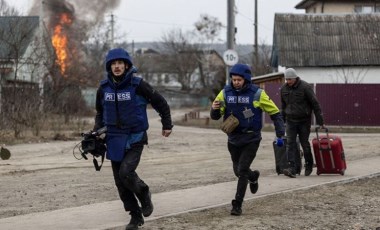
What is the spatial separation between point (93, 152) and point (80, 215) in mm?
1184

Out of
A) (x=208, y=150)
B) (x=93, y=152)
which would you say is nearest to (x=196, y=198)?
(x=93, y=152)

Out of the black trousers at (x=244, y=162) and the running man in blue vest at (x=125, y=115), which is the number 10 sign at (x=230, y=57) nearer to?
the black trousers at (x=244, y=162)

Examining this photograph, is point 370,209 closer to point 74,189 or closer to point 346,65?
point 74,189

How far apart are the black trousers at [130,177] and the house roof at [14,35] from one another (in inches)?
872

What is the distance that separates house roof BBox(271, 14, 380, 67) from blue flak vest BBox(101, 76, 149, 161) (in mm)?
28981

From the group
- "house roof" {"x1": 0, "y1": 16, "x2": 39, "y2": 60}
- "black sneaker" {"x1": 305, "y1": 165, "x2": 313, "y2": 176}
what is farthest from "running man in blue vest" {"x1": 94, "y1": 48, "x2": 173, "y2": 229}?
"house roof" {"x1": 0, "y1": 16, "x2": 39, "y2": 60}

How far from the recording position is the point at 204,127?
106 feet

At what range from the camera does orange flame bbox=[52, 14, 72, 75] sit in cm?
3822

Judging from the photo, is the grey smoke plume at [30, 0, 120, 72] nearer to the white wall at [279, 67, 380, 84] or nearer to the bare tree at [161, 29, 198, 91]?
the white wall at [279, 67, 380, 84]

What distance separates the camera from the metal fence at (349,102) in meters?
30.8

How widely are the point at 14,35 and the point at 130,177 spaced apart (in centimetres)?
2381

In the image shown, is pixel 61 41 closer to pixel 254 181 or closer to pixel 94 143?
pixel 254 181

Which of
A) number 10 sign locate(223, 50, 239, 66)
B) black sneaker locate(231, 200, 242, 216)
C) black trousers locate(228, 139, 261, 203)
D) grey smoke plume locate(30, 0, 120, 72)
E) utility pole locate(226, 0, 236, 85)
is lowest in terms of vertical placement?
black sneaker locate(231, 200, 242, 216)

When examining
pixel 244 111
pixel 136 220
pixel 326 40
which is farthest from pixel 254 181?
pixel 326 40
